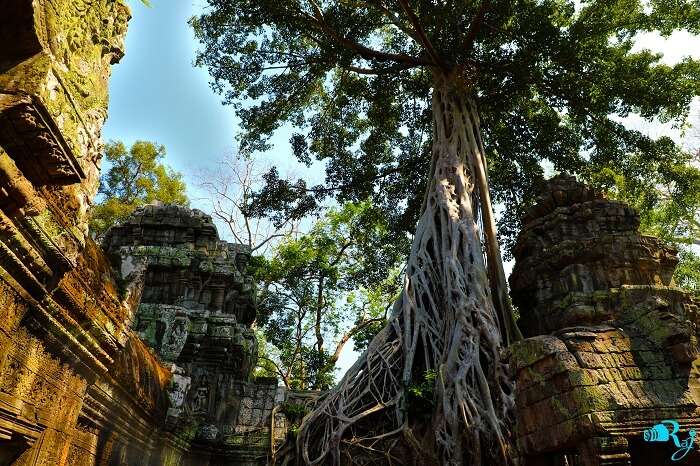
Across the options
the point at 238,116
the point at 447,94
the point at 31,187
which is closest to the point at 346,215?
the point at 238,116

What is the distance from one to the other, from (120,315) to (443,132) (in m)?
5.82

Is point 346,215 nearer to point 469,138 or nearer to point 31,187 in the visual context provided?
point 469,138

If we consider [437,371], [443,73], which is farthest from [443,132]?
[437,371]

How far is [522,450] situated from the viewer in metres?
3.07

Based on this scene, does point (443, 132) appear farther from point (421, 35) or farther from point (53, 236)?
point (53, 236)

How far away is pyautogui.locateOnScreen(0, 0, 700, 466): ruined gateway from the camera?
1.99 meters

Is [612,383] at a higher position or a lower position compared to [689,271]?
lower

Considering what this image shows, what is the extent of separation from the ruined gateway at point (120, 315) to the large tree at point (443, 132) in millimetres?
950

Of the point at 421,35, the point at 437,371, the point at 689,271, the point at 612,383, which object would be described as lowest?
the point at 612,383

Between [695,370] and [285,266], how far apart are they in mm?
10836

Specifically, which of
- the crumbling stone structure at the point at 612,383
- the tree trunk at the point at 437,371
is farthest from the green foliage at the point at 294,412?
the crumbling stone structure at the point at 612,383

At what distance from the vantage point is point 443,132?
25.2 feet

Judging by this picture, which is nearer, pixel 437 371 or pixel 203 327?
pixel 437 371

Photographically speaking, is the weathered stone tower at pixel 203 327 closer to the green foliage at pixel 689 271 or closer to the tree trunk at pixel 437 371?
the tree trunk at pixel 437 371
